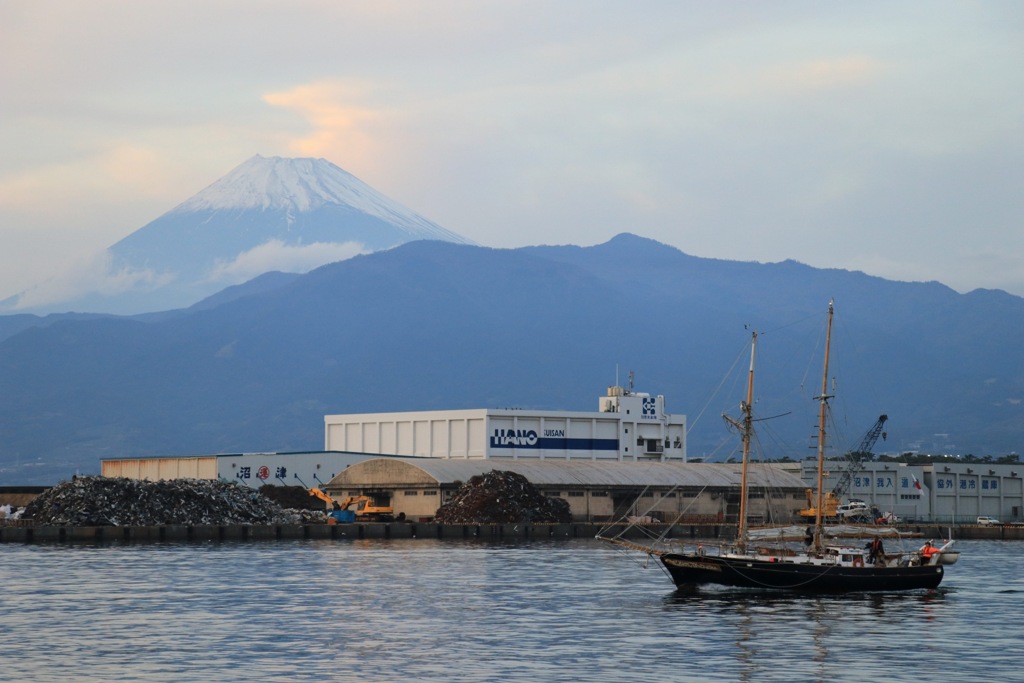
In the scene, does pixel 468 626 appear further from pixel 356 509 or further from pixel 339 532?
pixel 356 509

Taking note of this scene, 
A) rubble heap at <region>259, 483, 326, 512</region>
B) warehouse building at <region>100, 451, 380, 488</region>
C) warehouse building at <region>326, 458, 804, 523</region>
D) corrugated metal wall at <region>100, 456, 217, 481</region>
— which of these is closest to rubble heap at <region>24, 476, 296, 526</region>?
rubble heap at <region>259, 483, 326, 512</region>

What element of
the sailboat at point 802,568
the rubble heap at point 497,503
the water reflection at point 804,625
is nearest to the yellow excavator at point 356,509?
the rubble heap at point 497,503

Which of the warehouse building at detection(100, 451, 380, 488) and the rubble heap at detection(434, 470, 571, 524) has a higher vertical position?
the warehouse building at detection(100, 451, 380, 488)

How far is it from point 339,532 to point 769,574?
72607 millimetres

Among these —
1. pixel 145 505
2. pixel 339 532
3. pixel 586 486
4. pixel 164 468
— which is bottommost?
pixel 339 532

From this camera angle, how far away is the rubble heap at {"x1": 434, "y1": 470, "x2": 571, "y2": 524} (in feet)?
513

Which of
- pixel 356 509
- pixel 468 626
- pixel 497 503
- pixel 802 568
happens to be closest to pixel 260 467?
pixel 356 509

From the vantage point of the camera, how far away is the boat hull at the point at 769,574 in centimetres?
8138

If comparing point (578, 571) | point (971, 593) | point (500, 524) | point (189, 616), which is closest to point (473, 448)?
point (500, 524)

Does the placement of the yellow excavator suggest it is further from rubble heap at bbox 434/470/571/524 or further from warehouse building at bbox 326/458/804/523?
rubble heap at bbox 434/470/571/524

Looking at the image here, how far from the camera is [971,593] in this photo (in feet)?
280

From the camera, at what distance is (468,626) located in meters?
63.7

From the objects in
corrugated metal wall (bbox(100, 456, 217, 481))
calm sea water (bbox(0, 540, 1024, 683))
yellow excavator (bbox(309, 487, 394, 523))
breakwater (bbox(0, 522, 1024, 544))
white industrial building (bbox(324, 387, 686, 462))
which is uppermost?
white industrial building (bbox(324, 387, 686, 462))

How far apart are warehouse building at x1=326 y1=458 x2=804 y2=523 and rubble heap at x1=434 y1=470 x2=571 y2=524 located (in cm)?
440
